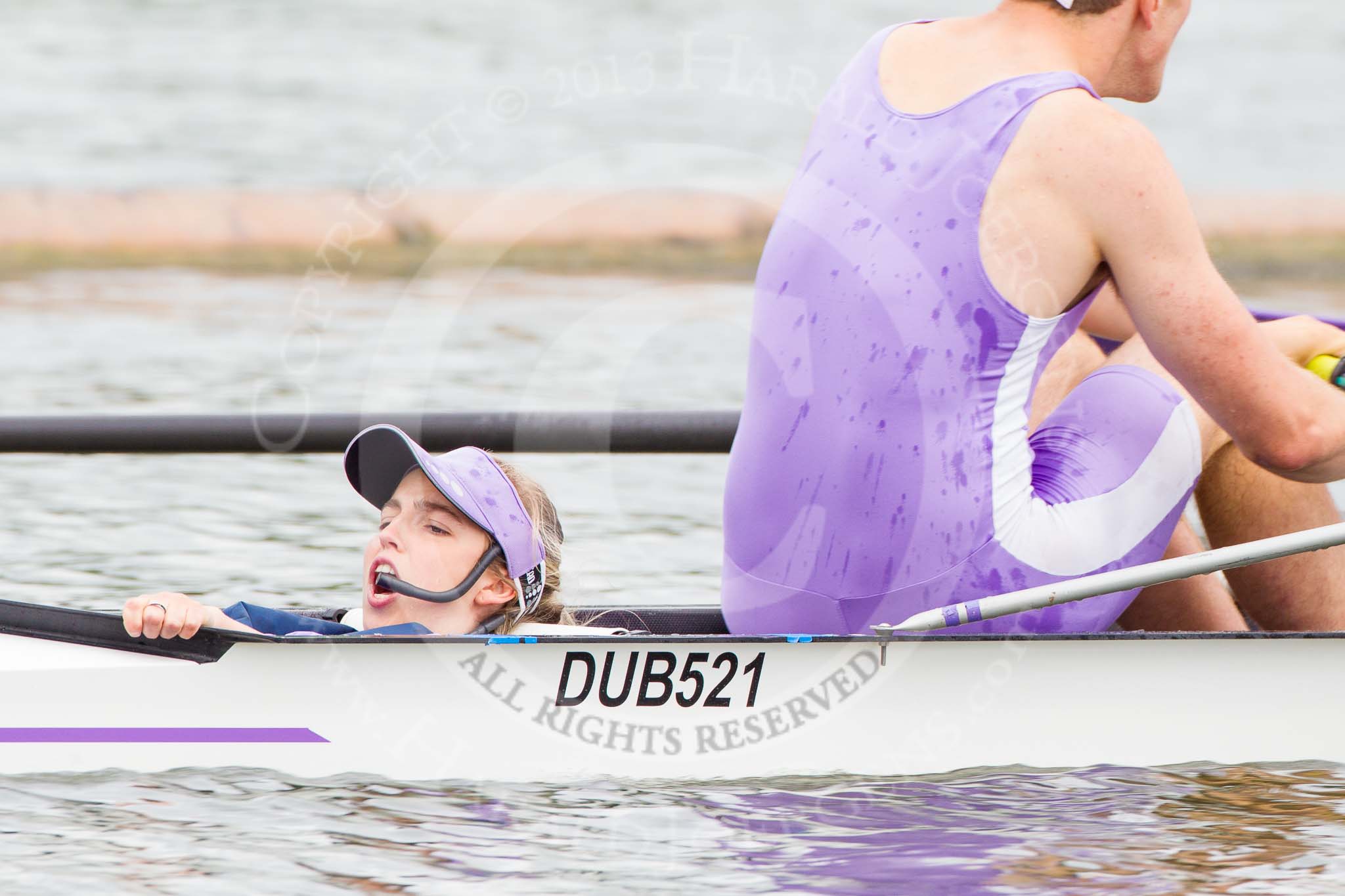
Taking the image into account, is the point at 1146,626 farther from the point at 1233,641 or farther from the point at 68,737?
the point at 68,737

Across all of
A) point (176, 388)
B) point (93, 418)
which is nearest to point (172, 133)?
point (176, 388)

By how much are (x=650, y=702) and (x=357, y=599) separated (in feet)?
6.07

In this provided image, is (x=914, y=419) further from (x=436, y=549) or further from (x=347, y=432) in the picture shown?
(x=347, y=432)

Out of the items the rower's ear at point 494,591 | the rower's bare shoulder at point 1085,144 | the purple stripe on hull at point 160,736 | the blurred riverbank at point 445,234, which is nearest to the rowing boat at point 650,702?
the purple stripe on hull at point 160,736

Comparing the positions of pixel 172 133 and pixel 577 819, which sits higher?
pixel 172 133

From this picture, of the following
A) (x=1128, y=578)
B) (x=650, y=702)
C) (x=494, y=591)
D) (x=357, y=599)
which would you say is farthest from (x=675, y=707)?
(x=357, y=599)

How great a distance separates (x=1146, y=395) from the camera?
2.47m

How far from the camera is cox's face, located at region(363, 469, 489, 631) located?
270 cm

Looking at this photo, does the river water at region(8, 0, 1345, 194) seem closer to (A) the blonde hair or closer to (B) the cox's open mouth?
(A) the blonde hair

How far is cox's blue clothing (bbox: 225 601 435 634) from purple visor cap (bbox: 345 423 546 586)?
7.7 inches

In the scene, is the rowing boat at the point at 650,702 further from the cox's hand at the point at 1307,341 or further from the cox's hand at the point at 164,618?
the cox's hand at the point at 1307,341

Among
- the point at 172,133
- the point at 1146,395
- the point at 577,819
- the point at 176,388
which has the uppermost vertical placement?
the point at 172,133

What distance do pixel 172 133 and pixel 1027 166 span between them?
40.7 ft

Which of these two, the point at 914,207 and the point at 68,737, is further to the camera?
the point at 68,737
